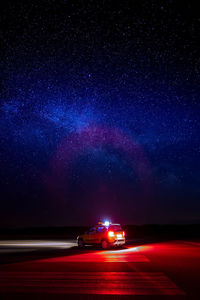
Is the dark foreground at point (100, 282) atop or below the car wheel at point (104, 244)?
below

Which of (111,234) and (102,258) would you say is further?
(111,234)

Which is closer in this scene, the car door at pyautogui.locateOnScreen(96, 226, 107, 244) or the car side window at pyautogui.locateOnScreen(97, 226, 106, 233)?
the car door at pyautogui.locateOnScreen(96, 226, 107, 244)

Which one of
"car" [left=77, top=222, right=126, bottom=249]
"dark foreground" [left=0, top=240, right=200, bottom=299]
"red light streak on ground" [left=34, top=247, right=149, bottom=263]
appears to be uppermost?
"car" [left=77, top=222, right=126, bottom=249]

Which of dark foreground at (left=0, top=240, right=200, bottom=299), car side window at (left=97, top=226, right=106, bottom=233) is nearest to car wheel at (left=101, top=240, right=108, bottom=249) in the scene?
car side window at (left=97, top=226, right=106, bottom=233)

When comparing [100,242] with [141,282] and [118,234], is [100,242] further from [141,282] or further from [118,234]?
[141,282]

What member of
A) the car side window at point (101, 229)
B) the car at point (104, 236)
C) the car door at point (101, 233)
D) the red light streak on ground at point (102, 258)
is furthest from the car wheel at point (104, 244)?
the red light streak on ground at point (102, 258)

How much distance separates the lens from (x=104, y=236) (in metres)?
23.8

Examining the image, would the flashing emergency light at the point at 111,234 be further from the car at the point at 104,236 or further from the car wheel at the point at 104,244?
the car wheel at the point at 104,244

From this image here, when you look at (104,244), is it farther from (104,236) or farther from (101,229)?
(101,229)

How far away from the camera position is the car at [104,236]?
23688mm

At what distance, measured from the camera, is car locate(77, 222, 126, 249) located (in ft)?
77.7

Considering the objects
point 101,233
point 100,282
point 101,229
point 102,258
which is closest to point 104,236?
point 101,233

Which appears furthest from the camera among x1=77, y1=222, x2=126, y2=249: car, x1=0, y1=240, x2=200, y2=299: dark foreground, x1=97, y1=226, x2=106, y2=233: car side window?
x1=97, y1=226, x2=106, y2=233: car side window

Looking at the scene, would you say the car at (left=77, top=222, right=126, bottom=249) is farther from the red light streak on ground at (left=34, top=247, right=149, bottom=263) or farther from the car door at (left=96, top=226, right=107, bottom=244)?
the red light streak on ground at (left=34, top=247, right=149, bottom=263)
